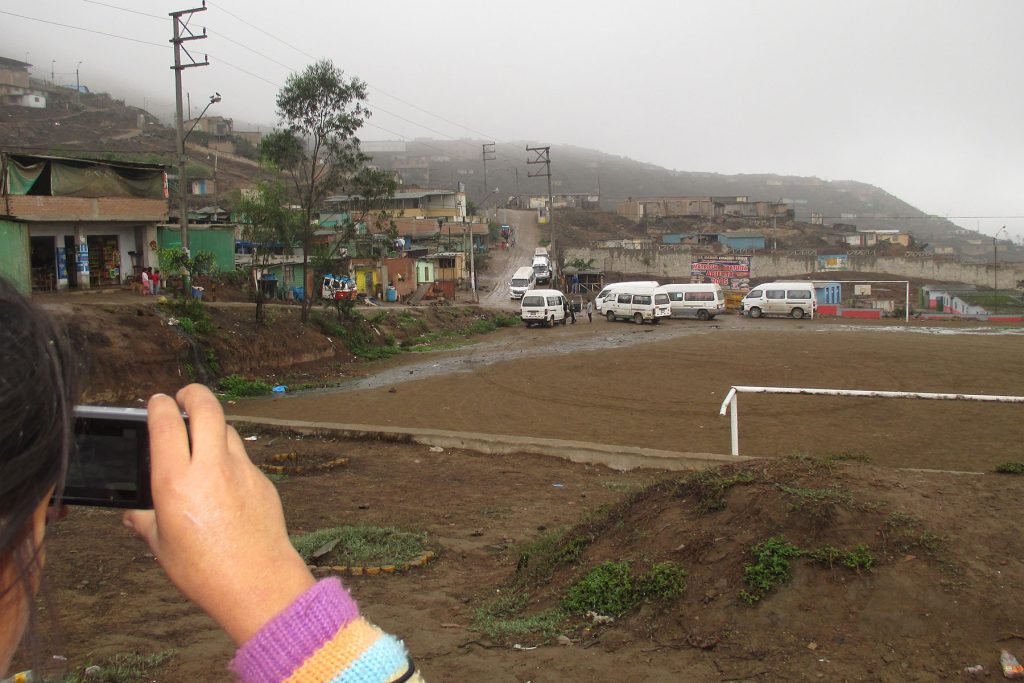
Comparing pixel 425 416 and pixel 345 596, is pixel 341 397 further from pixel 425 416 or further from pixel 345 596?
pixel 345 596

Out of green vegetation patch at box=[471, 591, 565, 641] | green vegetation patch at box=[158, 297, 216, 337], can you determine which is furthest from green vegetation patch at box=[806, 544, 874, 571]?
green vegetation patch at box=[158, 297, 216, 337]

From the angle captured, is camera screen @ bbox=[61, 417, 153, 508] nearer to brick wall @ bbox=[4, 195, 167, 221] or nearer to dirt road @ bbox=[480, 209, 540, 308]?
brick wall @ bbox=[4, 195, 167, 221]

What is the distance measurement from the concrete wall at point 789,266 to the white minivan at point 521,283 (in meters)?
8.17

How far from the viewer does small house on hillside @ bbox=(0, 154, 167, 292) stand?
2505 cm

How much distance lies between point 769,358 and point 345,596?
81.4 ft

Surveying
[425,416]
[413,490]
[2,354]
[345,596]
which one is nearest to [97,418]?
[2,354]

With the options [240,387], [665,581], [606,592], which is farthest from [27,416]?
[240,387]

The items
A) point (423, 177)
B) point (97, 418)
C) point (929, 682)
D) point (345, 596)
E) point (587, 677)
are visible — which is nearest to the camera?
point (345, 596)

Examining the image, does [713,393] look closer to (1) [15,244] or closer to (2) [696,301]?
(1) [15,244]

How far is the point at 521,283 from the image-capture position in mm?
53344

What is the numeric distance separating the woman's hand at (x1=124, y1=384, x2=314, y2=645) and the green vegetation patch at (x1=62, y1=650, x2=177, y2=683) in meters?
3.70

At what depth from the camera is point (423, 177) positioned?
163500mm

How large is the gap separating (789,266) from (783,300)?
22.3m

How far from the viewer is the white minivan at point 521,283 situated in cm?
5169
